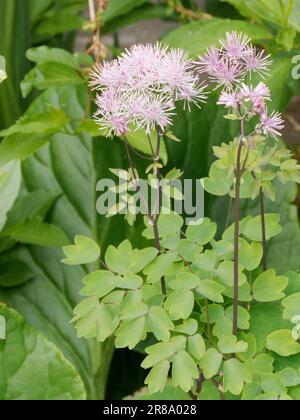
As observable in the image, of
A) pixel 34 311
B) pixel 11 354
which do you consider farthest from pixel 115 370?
pixel 11 354

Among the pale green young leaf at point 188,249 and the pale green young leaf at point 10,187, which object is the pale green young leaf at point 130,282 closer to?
the pale green young leaf at point 188,249

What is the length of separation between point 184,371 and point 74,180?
1.68ft

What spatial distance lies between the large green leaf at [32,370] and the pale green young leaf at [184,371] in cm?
22

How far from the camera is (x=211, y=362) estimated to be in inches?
28.4

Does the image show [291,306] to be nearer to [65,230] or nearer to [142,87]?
[142,87]

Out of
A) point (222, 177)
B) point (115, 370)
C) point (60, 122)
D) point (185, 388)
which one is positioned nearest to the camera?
point (185, 388)

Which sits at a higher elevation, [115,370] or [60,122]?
[60,122]

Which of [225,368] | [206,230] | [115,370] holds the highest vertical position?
[206,230]

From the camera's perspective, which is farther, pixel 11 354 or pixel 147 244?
pixel 147 244

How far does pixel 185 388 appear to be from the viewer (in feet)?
2.31

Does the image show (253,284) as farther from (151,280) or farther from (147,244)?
(147,244)

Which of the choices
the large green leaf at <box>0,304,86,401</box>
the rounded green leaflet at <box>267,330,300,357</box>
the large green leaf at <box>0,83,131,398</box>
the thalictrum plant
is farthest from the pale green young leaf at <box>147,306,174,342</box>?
the large green leaf at <box>0,83,131,398</box>

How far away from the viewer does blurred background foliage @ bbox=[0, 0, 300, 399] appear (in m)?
1.00

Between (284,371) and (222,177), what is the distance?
202 mm
